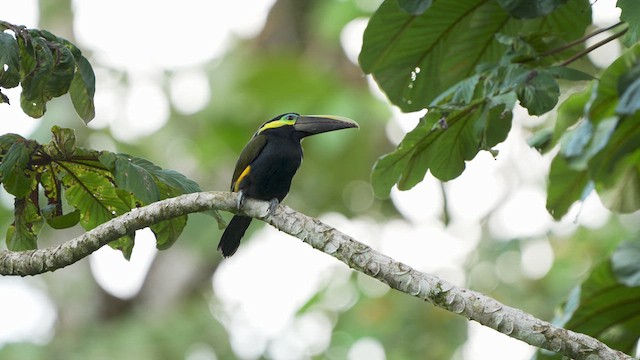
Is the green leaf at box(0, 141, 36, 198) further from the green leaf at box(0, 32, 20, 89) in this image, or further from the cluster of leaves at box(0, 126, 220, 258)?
the green leaf at box(0, 32, 20, 89)

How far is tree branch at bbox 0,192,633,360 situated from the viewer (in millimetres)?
2768

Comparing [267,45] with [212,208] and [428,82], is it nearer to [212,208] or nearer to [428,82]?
[428,82]

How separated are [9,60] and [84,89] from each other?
45cm

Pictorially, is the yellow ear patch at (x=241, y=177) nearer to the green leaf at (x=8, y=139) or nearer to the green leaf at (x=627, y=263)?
the green leaf at (x=8, y=139)

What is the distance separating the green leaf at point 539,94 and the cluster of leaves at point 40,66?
143 cm

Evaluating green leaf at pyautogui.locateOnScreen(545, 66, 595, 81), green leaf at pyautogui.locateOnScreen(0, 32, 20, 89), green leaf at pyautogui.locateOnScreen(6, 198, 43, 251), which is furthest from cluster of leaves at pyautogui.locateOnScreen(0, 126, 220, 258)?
green leaf at pyautogui.locateOnScreen(545, 66, 595, 81)

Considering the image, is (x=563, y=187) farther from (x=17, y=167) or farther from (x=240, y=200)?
(x=17, y=167)

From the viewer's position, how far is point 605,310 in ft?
12.8

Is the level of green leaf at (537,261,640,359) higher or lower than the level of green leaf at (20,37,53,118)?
lower

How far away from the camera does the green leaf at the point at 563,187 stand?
166 inches

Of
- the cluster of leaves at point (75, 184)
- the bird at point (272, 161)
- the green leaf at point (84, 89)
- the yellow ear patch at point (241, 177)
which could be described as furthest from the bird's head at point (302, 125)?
the green leaf at point (84, 89)

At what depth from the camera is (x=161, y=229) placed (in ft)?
11.0

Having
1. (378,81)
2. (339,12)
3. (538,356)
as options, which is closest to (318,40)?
(339,12)

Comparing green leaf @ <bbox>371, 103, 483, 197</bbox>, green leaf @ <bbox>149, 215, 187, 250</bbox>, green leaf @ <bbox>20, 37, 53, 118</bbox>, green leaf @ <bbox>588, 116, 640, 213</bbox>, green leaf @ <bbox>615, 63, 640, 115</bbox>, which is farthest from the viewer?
green leaf @ <bbox>588, 116, 640, 213</bbox>
